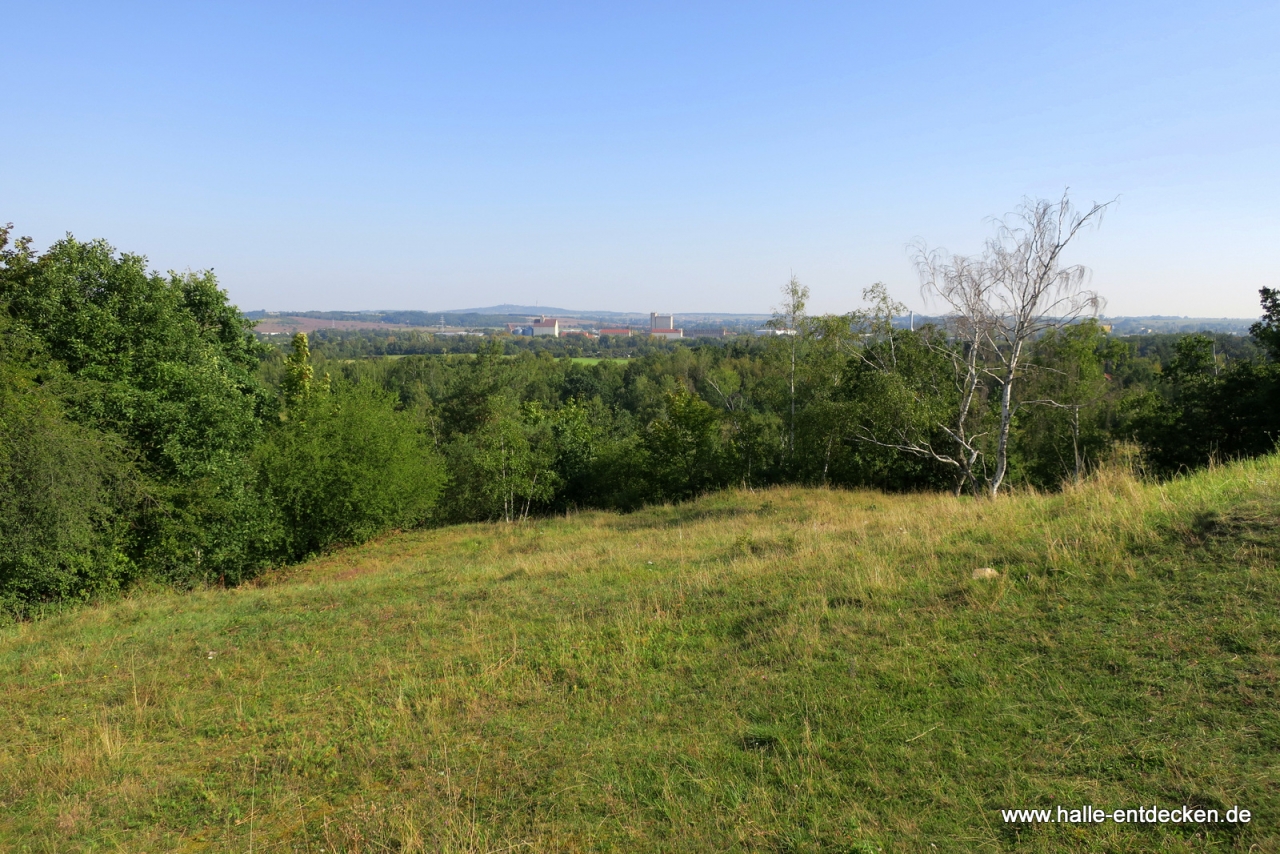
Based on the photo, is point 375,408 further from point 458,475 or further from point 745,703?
point 745,703

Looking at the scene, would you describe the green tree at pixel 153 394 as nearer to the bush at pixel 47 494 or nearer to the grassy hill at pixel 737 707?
the bush at pixel 47 494

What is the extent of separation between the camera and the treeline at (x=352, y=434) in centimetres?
1444

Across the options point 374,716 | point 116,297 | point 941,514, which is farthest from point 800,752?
point 116,297

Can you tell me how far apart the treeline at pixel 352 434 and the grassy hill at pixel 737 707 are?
246 inches

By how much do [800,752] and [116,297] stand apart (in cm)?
2084

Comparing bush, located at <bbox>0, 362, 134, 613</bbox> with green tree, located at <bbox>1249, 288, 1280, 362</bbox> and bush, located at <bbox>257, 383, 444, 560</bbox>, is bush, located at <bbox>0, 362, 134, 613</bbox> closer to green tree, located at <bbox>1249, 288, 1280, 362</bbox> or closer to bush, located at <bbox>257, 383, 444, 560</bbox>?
bush, located at <bbox>257, 383, 444, 560</bbox>

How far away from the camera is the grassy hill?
4320 millimetres

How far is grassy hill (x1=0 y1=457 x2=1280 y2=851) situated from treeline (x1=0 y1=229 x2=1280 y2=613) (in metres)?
6.25

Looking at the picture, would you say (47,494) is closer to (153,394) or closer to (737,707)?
(153,394)

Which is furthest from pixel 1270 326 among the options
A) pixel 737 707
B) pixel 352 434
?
pixel 352 434

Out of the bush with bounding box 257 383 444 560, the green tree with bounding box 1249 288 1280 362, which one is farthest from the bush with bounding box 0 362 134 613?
the green tree with bounding box 1249 288 1280 362

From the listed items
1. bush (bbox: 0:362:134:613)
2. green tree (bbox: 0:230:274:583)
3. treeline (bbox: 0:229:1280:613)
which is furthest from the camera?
green tree (bbox: 0:230:274:583)

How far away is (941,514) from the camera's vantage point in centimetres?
1217

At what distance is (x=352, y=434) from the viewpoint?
74.0ft
